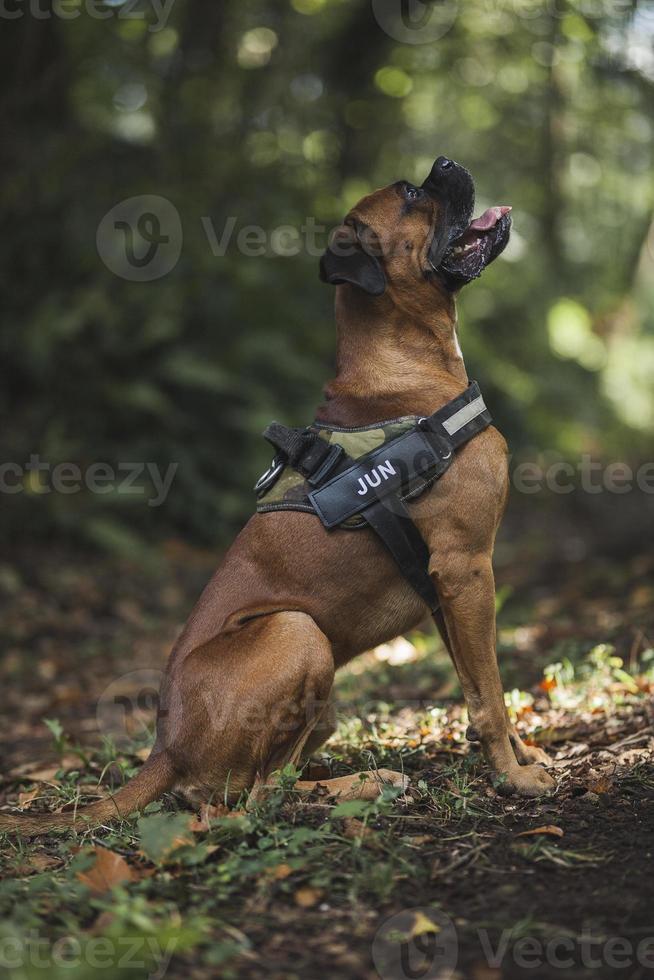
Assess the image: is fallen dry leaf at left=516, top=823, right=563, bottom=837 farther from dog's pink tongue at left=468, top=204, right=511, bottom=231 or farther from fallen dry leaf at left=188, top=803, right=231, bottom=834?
dog's pink tongue at left=468, top=204, right=511, bottom=231

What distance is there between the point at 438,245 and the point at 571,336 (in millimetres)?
12766

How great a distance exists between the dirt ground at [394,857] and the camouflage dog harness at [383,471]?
889 millimetres

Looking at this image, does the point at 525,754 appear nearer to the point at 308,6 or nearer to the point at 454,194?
the point at 454,194

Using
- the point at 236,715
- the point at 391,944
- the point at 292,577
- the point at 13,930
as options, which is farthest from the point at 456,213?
the point at 13,930

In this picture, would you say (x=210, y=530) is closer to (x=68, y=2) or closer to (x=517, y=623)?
(x=517, y=623)

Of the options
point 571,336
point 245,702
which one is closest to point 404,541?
point 245,702

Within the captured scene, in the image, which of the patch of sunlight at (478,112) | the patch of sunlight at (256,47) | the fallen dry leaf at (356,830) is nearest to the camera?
the fallen dry leaf at (356,830)

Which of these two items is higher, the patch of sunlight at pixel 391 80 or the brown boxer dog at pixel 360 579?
the patch of sunlight at pixel 391 80

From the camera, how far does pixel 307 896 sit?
9.14ft

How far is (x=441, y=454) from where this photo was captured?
3648 mm

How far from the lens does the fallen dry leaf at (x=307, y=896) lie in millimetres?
2760

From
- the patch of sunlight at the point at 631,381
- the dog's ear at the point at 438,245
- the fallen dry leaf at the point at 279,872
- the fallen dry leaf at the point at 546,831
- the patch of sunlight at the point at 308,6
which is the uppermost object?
the patch of sunlight at the point at 308,6

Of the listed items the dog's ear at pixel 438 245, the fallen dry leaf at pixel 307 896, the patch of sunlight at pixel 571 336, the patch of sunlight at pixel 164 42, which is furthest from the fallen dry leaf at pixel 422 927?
the patch of sunlight at pixel 571 336

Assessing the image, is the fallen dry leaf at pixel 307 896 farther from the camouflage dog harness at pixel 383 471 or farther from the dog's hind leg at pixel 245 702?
the camouflage dog harness at pixel 383 471
